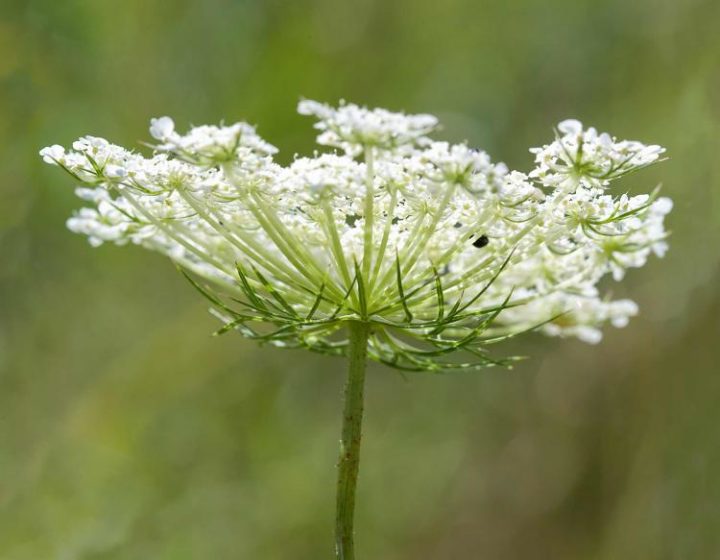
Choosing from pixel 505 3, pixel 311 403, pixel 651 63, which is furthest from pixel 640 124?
pixel 311 403

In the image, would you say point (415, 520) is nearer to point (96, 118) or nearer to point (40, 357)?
point (40, 357)

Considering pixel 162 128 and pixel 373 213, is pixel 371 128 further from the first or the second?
pixel 162 128

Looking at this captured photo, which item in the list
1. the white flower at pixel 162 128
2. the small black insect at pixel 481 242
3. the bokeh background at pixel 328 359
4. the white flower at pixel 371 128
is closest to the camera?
the white flower at pixel 371 128

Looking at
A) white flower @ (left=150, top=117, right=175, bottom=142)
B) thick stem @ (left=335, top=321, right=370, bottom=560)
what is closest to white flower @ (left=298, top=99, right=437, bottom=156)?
white flower @ (left=150, top=117, right=175, bottom=142)

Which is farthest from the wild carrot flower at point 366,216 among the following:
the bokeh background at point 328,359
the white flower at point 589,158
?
the bokeh background at point 328,359

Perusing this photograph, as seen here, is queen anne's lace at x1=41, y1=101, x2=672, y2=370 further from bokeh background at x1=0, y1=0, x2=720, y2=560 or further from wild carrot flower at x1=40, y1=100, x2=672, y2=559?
bokeh background at x1=0, y1=0, x2=720, y2=560

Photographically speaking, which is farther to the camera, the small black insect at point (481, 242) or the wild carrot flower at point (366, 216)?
the small black insect at point (481, 242)

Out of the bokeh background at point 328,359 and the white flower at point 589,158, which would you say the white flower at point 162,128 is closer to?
the white flower at point 589,158
